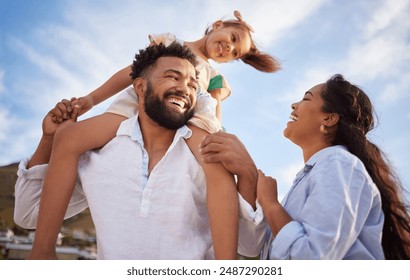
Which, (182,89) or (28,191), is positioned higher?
(182,89)

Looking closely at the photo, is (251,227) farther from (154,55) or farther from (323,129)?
(154,55)

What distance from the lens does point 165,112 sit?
7.56 feet

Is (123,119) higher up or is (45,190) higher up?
(123,119)

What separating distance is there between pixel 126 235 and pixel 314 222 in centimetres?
78

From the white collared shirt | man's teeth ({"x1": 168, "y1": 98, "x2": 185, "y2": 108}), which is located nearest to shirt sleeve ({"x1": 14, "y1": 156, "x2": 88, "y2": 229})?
the white collared shirt

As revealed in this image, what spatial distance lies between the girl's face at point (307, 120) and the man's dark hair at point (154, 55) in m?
0.58

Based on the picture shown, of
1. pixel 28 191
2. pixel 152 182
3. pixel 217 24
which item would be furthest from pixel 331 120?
pixel 28 191

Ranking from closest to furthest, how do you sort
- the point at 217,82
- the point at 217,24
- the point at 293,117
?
the point at 293,117 < the point at 217,82 < the point at 217,24

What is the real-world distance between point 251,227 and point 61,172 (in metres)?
0.85

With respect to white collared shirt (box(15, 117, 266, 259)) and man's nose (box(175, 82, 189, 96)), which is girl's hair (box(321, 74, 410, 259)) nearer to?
white collared shirt (box(15, 117, 266, 259))

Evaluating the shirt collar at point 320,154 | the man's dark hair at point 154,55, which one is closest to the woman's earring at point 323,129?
the shirt collar at point 320,154

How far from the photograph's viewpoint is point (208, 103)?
96.7 inches
